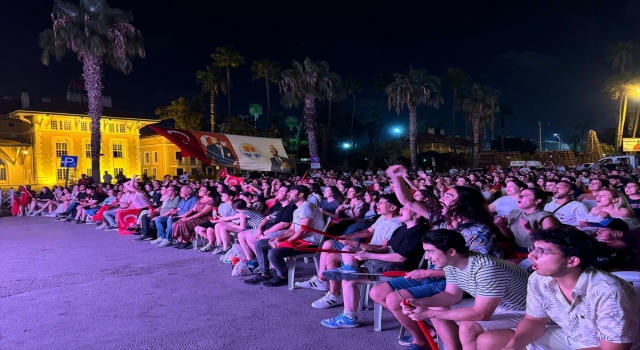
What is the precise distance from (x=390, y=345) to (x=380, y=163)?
3916 centimetres

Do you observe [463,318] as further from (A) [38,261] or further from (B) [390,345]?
(A) [38,261]

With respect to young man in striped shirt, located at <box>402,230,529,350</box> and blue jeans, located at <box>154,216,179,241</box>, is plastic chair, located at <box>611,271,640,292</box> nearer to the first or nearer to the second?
young man in striped shirt, located at <box>402,230,529,350</box>

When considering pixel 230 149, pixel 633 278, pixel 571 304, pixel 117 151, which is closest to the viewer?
pixel 571 304


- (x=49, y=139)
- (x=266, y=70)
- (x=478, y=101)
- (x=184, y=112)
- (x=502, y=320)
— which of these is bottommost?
(x=502, y=320)

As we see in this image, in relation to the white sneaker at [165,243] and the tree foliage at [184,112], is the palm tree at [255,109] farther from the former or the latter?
the white sneaker at [165,243]

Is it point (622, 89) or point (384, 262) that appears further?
point (622, 89)

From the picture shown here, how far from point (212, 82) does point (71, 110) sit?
11.9 m

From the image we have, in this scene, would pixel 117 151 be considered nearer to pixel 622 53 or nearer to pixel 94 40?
pixel 94 40

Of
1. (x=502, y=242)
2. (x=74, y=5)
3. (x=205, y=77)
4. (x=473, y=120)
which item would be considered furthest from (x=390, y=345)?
(x=473, y=120)

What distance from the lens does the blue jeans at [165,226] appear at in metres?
9.16

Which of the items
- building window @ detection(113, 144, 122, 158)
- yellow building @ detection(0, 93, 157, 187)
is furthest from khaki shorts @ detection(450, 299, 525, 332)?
building window @ detection(113, 144, 122, 158)

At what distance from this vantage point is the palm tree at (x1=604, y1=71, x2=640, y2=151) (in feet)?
127

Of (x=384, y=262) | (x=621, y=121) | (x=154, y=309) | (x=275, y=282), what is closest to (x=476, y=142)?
(x=621, y=121)

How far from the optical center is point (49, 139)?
35094 millimetres
